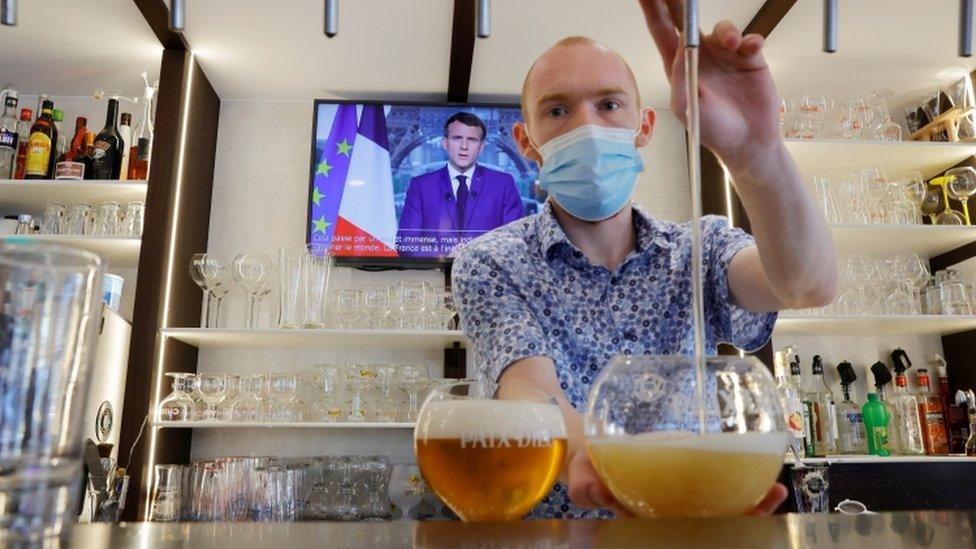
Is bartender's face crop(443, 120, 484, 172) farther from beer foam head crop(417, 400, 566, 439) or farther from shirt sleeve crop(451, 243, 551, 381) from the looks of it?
beer foam head crop(417, 400, 566, 439)

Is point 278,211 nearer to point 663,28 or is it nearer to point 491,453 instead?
point 663,28

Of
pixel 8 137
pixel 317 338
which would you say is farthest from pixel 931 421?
pixel 8 137

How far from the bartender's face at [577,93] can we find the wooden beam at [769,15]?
5.69 feet

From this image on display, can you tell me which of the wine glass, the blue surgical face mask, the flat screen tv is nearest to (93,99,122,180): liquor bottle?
the flat screen tv

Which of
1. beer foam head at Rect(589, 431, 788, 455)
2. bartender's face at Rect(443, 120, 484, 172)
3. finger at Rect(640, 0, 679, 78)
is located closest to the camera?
beer foam head at Rect(589, 431, 788, 455)

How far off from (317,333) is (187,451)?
0.80 metres

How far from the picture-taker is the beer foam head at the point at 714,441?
49 centimetres

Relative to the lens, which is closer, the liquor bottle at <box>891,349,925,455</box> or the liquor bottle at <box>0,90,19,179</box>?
the liquor bottle at <box>891,349,925,455</box>

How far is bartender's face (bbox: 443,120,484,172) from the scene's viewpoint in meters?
3.39

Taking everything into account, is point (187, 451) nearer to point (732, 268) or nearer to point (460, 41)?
point (460, 41)

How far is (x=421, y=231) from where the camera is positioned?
10.8 feet

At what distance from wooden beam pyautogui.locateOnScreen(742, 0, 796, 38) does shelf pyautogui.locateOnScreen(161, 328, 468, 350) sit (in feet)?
5.33

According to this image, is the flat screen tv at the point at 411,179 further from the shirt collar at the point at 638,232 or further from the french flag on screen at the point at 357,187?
the shirt collar at the point at 638,232

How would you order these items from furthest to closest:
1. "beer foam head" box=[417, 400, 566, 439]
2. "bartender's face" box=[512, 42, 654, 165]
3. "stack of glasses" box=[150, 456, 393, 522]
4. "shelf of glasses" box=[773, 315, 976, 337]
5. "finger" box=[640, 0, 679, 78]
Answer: "shelf of glasses" box=[773, 315, 976, 337] → "stack of glasses" box=[150, 456, 393, 522] → "bartender's face" box=[512, 42, 654, 165] → "finger" box=[640, 0, 679, 78] → "beer foam head" box=[417, 400, 566, 439]
